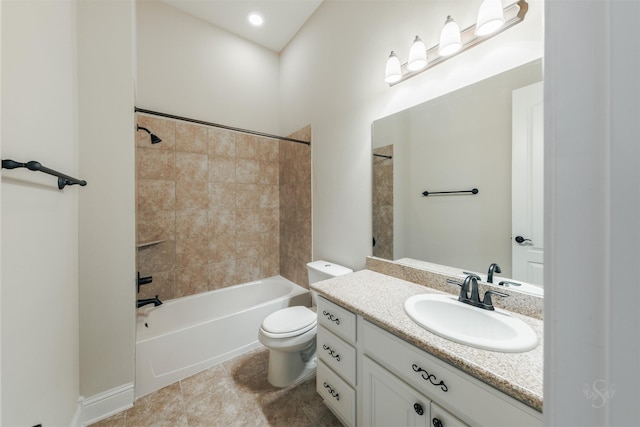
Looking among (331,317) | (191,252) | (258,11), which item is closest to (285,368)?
(331,317)

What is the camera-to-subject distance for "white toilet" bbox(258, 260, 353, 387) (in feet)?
4.93

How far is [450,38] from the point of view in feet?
3.70

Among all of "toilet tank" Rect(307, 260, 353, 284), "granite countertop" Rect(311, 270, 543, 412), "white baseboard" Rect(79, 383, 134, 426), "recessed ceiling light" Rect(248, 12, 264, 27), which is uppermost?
"recessed ceiling light" Rect(248, 12, 264, 27)

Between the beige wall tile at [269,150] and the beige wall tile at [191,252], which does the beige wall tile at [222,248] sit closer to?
the beige wall tile at [191,252]

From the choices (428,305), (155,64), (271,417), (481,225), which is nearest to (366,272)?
(428,305)

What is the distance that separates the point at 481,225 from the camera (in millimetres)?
1173

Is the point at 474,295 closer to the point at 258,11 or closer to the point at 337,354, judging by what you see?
the point at 337,354

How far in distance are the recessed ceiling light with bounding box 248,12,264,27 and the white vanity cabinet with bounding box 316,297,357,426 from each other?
104 inches

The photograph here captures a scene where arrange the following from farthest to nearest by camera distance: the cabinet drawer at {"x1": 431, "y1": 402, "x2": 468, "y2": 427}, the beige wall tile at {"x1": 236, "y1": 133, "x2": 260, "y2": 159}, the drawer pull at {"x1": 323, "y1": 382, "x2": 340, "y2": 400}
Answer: the beige wall tile at {"x1": 236, "y1": 133, "x2": 260, "y2": 159}, the drawer pull at {"x1": 323, "y1": 382, "x2": 340, "y2": 400}, the cabinet drawer at {"x1": 431, "y1": 402, "x2": 468, "y2": 427}

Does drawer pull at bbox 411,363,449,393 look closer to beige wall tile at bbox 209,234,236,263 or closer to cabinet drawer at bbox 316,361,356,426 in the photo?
cabinet drawer at bbox 316,361,356,426

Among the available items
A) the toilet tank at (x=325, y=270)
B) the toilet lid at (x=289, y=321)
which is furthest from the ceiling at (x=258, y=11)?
the toilet lid at (x=289, y=321)

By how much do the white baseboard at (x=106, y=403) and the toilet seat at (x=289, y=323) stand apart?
86 cm

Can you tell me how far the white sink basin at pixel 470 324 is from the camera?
0.77 meters

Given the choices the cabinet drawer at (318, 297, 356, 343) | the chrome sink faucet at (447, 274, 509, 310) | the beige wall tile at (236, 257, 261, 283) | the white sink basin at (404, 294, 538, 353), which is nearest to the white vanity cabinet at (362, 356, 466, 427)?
the cabinet drawer at (318, 297, 356, 343)
